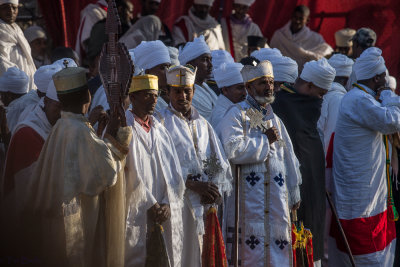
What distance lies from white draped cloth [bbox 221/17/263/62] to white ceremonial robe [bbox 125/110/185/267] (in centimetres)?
590

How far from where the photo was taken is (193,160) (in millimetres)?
7344

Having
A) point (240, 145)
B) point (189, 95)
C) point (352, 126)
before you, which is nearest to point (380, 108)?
point (352, 126)

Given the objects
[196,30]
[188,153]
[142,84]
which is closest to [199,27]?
[196,30]

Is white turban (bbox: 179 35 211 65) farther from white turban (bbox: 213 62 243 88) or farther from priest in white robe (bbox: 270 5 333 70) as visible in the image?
priest in white robe (bbox: 270 5 333 70)

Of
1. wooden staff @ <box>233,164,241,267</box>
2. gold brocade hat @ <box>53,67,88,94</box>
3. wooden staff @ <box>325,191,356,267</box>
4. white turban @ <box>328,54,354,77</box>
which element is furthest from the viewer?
white turban @ <box>328,54,354,77</box>

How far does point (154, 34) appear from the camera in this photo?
10969mm

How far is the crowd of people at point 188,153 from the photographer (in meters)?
5.88

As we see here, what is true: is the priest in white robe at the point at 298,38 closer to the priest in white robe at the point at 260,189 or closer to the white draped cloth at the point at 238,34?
the white draped cloth at the point at 238,34

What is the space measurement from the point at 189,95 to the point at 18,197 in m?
2.15

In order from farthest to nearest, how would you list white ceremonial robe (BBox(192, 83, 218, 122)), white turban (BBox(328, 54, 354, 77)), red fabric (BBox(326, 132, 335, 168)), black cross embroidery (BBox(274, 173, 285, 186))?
white turban (BBox(328, 54, 354, 77)) < red fabric (BBox(326, 132, 335, 168)) < white ceremonial robe (BBox(192, 83, 218, 122)) < black cross embroidery (BBox(274, 173, 285, 186))

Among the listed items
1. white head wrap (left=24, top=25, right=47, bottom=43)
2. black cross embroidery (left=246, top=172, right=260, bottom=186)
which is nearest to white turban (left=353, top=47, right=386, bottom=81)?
black cross embroidery (left=246, top=172, right=260, bottom=186)

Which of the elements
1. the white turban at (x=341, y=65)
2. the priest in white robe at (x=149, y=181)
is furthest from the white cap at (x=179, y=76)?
the white turban at (x=341, y=65)

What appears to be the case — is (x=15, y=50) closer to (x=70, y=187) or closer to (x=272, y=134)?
(x=272, y=134)

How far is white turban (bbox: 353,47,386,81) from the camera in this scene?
987 centimetres
